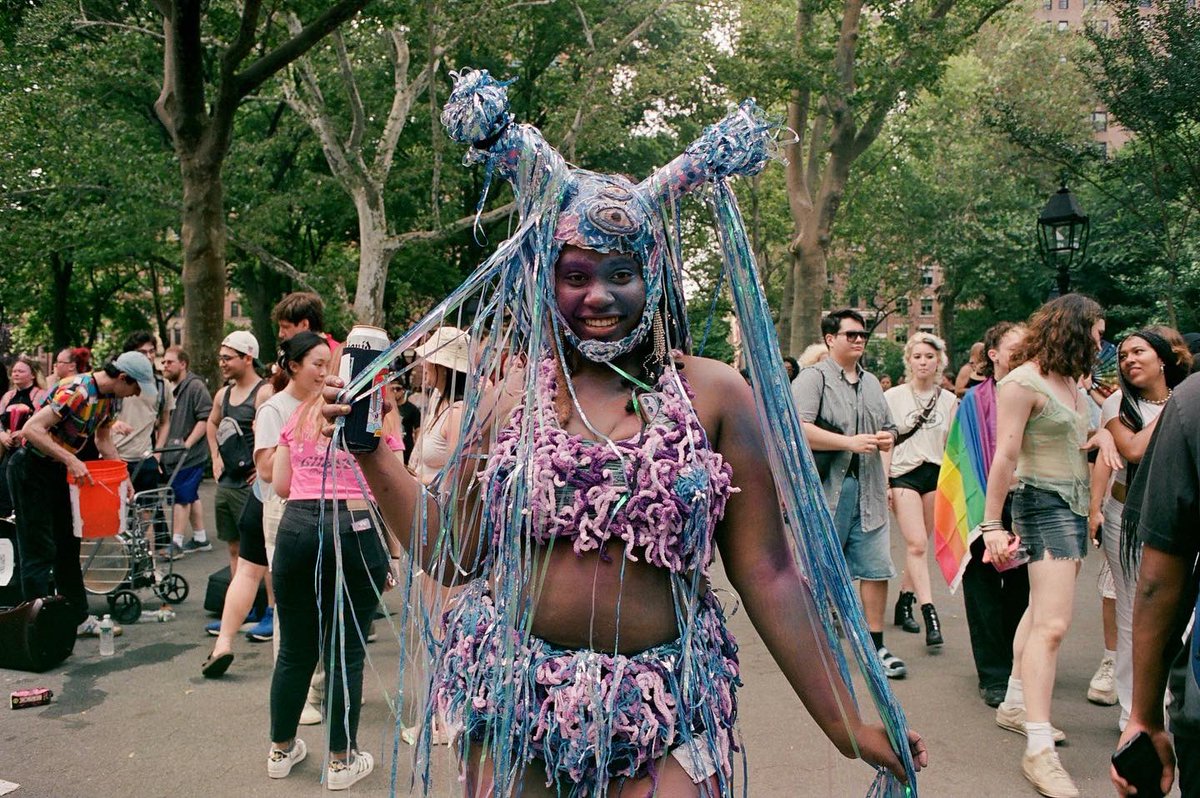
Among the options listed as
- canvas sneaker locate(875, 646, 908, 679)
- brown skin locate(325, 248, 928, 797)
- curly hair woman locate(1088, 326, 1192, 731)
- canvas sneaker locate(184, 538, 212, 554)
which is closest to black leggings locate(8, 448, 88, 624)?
canvas sneaker locate(184, 538, 212, 554)

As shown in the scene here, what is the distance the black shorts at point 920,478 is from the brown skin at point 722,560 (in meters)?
4.66

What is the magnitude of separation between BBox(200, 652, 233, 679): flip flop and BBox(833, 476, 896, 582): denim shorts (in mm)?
3488

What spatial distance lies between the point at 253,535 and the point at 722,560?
12.4ft

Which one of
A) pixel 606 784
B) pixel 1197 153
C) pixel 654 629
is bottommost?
pixel 606 784

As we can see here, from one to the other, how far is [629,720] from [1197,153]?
14.4 metres

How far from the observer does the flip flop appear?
18.1 feet

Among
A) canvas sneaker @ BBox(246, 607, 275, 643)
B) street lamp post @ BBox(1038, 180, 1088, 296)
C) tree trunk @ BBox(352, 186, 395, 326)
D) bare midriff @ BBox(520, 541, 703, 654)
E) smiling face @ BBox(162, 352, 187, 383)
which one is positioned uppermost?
tree trunk @ BBox(352, 186, 395, 326)

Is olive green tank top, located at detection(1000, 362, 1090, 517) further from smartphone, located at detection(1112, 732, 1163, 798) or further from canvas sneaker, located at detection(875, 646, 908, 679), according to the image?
smartphone, located at detection(1112, 732, 1163, 798)

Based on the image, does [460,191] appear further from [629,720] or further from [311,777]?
[629,720]

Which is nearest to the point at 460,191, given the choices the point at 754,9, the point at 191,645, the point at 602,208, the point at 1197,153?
the point at 754,9

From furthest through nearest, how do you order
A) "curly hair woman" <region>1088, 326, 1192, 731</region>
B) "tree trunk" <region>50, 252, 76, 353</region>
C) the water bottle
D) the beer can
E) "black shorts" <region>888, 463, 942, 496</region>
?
"tree trunk" <region>50, 252, 76, 353</region> → "black shorts" <region>888, 463, 942, 496</region> → the water bottle → "curly hair woman" <region>1088, 326, 1192, 731</region> → the beer can

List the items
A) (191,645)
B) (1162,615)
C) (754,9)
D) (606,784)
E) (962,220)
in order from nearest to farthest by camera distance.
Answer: (606,784)
(1162,615)
(191,645)
(754,9)
(962,220)

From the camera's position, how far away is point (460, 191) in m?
23.2

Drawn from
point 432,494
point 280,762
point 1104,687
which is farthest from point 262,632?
point 1104,687
